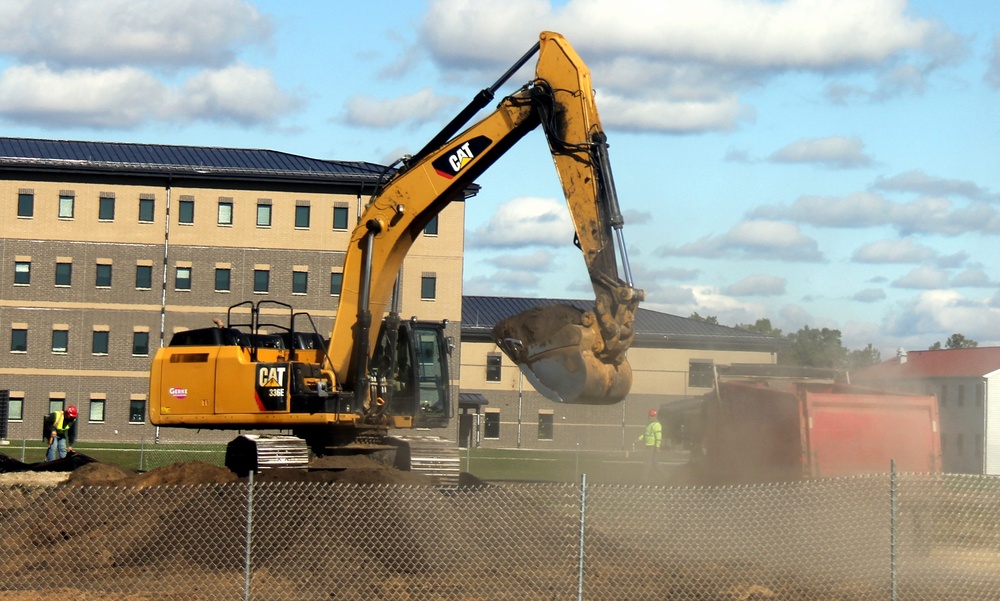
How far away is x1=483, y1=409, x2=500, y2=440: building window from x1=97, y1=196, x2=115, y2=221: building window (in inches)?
903

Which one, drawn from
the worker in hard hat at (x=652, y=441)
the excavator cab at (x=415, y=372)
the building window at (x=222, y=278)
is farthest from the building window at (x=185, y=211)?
the excavator cab at (x=415, y=372)

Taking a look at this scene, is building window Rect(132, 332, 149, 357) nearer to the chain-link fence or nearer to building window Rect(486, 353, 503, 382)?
building window Rect(486, 353, 503, 382)

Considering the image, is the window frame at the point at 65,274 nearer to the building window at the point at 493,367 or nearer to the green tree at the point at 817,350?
the building window at the point at 493,367

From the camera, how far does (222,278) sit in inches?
2281

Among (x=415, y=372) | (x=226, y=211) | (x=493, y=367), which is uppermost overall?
(x=226, y=211)

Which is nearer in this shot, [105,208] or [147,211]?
[105,208]

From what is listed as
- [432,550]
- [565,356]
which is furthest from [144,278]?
[432,550]

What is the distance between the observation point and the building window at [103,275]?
187 ft

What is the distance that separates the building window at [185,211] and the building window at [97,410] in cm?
929

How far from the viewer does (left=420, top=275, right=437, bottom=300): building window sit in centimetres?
5934

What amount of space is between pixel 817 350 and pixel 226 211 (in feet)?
114

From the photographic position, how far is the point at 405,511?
13.6m

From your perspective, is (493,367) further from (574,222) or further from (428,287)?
(574,222)

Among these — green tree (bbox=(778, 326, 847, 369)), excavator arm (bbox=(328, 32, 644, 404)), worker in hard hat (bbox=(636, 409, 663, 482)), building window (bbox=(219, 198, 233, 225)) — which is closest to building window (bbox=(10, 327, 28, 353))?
building window (bbox=(219, 198, 233, 225))
